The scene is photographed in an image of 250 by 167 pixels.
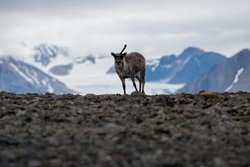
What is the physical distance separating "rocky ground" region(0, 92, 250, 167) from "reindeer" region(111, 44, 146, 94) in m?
9.45

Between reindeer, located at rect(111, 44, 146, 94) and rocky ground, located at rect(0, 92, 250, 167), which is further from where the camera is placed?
reindeer, located at rect(111, 44, 146, 94)

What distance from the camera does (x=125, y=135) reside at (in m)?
13.8

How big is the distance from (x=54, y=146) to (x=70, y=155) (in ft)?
2.75

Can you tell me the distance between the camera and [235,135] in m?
14.3

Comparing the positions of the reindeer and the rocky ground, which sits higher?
the reindeer

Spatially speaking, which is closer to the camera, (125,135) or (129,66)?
(125,135)

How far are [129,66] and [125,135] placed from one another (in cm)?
1568

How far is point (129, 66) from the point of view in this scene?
29375mm

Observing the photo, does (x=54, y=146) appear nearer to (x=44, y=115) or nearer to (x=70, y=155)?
(x=70, y=155)

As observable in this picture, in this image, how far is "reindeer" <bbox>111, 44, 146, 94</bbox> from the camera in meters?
28.9

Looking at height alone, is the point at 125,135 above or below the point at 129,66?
below

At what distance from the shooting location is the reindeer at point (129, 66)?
94.7 ft

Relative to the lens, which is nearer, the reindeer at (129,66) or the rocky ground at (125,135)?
the rocky ground at (125,135)

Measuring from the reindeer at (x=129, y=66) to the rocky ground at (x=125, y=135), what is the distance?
372 inches
